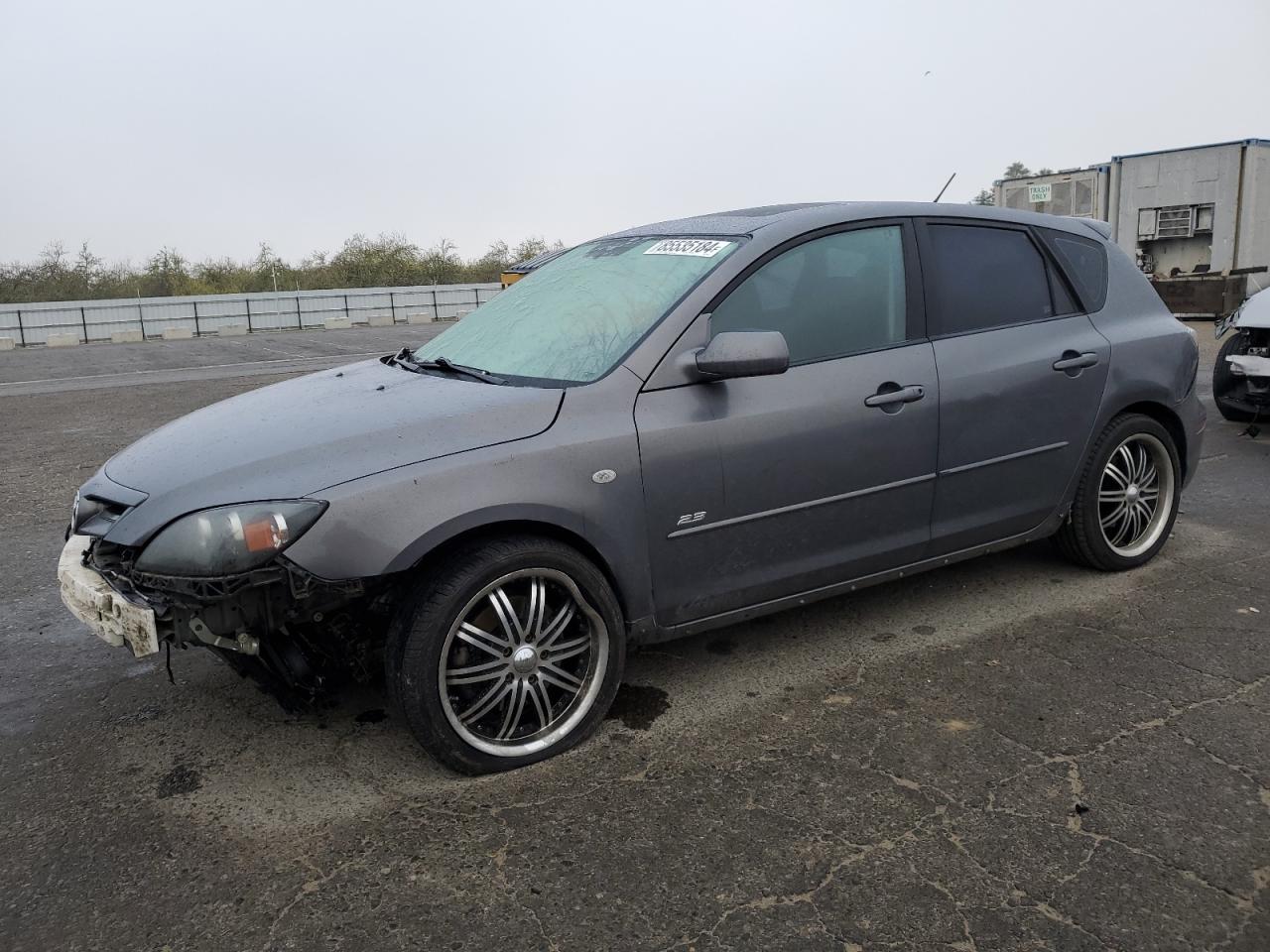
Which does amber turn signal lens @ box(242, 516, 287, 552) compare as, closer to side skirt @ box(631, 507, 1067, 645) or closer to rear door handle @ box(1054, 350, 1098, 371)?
side skirt @ box(631, 507, 1067, 645)

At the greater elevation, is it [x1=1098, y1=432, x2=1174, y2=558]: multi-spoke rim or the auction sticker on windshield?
the auction sticker on windshield

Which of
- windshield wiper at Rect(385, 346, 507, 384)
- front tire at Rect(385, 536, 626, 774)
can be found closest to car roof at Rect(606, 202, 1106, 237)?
windshield wiper at Rect(385, 346, 507, 384)

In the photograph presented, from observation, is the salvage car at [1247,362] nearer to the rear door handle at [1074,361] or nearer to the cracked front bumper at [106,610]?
the rear door handle at [1074,361]

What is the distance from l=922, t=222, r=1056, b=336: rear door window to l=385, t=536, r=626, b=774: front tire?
180 cm

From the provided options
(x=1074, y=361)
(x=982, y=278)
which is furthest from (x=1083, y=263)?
(x=982, y=278)

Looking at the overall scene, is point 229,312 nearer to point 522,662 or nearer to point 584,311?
point 584,311

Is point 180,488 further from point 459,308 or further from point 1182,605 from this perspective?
point 459,308

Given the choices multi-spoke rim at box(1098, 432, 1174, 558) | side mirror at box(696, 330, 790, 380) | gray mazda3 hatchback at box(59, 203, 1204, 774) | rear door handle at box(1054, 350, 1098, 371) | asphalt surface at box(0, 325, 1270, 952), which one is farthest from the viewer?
multi-spoke rim at box(1098, 432, 1174, 558)

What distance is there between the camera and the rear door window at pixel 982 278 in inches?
153

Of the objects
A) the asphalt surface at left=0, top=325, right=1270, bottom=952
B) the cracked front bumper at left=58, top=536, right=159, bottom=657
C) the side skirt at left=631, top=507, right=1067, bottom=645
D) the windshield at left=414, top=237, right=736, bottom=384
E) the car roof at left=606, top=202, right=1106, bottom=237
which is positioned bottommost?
the asphalt surface at left=0, top=325, right=1270, bottom=952

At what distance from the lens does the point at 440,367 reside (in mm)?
3723

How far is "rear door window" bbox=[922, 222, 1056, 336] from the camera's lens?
12.8ft

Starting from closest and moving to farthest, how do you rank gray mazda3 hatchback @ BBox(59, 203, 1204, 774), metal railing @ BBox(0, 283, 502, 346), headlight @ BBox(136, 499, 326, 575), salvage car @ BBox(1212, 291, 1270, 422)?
headlight @ BBox(136, 499, 326, 575) → gray mazda3 hatchback @ BBox(59, 203, 1204, 774) → salvage car @ BBox(1212, 291, 1270, 422) → metal railing @ BBox(0, 283, 502, 346)

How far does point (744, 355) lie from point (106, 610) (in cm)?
203
